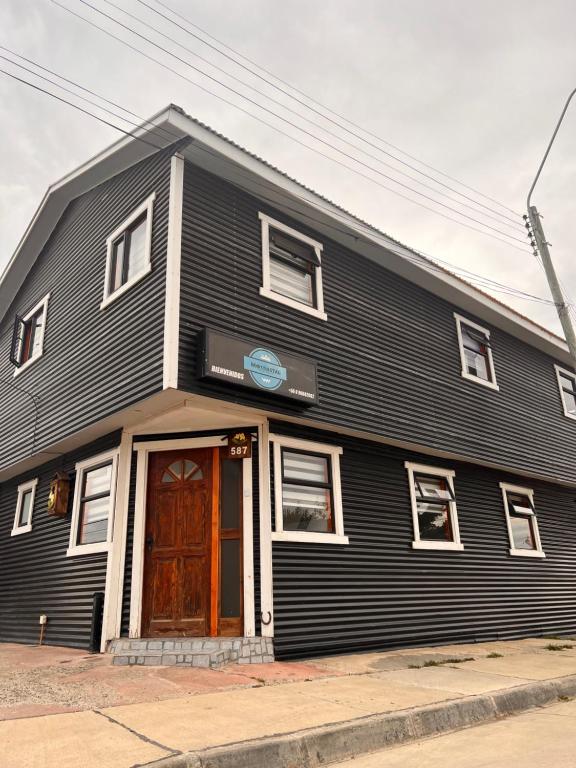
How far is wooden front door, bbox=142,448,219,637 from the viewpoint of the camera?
324 inches

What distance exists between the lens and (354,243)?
11.4m

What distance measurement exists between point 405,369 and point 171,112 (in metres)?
6.03

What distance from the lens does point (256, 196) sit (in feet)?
32.2

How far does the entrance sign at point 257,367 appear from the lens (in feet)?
25.8

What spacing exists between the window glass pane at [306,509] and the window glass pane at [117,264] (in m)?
4.32

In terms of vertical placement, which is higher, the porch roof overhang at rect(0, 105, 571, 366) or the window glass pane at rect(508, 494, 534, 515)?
the porch roof overhang at rect(0, 105, 571, 366)

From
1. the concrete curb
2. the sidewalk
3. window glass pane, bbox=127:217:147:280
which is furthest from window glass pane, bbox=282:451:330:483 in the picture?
the concrete curb

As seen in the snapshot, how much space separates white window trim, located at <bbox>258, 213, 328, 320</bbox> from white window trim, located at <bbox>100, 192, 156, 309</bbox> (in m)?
1.72

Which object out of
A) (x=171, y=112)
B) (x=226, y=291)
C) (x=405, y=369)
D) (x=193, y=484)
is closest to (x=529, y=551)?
(x=405, y=369)

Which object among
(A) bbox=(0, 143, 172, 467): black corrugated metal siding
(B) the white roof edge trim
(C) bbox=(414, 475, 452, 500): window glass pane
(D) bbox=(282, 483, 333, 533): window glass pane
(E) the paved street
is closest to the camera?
(E) the paved street

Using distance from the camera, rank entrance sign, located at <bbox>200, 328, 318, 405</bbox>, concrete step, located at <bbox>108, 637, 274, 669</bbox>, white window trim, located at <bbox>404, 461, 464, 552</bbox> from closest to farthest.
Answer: concrete step, located at <bbox>108, 637, 274, 669</bbox> → entrance sign, located at <bbox>200, 328, 318, 405</bbox> → white window trim, located at <bbox>404, 461, 464, 552</bbox>

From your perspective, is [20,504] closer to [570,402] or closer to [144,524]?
[144,524]

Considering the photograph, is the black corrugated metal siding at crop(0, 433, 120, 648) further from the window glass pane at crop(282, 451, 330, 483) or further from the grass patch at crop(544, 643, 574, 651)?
the grass patch at crop(544, 643, 574, 651)

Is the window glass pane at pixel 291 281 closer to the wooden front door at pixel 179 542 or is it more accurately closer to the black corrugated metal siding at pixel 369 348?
the black corrugated metal siding at pixel 369 348
